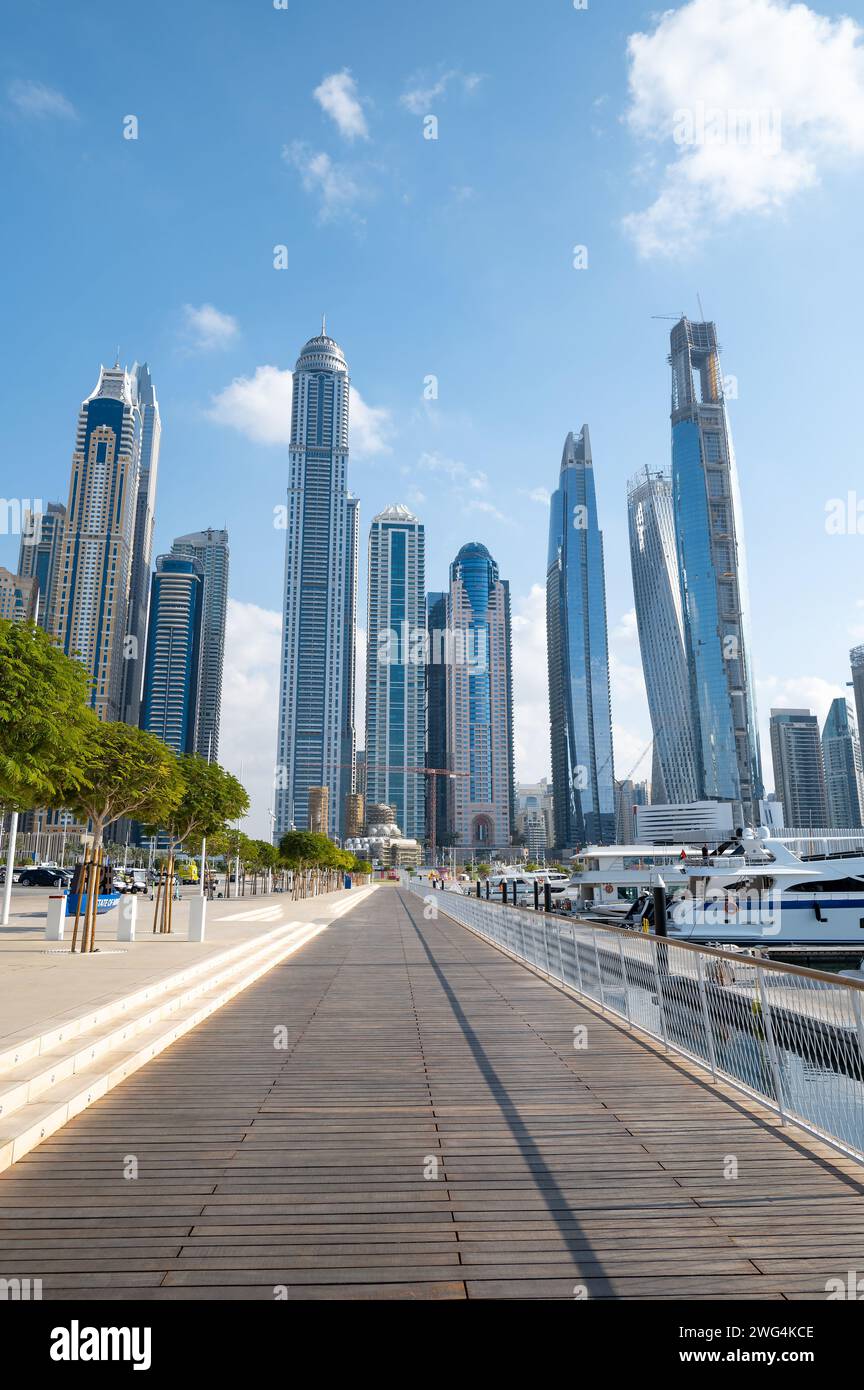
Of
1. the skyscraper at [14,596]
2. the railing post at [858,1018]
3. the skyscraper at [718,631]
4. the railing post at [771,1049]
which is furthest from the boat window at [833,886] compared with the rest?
the skyscraper at [718,631]

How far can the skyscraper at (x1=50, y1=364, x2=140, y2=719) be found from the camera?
→ 16788cm

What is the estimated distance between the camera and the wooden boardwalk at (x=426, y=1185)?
3.37m

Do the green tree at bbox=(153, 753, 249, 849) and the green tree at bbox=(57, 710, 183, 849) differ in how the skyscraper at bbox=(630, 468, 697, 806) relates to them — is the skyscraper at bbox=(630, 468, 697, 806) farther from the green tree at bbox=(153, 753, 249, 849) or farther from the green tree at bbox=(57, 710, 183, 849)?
the green tree at bbox=(57, 710, 183, 849)

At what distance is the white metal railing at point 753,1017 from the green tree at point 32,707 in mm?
7376

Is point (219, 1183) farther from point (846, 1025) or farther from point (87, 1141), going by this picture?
point (846, 1025)

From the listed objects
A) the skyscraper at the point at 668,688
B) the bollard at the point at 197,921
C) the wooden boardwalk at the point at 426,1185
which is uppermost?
the skyscraper at the point at 668,688

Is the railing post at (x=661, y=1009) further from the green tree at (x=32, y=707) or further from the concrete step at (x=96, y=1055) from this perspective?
the green tree at (x=32, y=707)

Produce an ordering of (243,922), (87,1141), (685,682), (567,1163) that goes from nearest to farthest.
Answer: (567,1163)
(87,1141)
(243,922)
(685,682)

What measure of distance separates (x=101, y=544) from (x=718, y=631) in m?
130

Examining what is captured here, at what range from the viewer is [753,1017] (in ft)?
20.7

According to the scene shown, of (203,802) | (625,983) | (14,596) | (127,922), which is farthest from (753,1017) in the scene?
(14,596)
